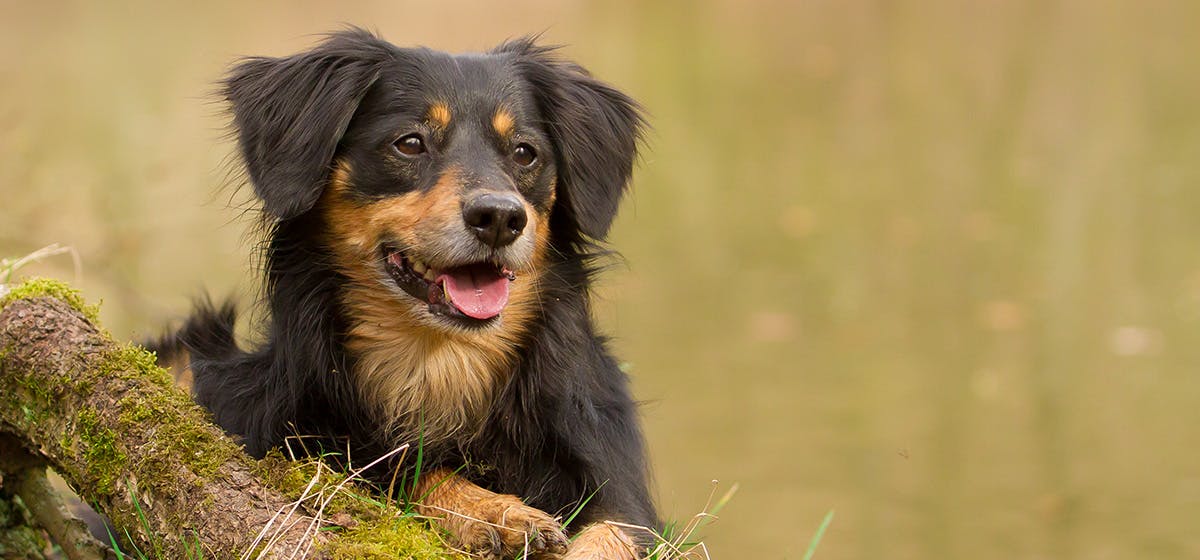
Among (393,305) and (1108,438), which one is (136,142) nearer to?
(1108,438)

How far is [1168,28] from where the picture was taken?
54.1 ft

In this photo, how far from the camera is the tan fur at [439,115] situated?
3.96m

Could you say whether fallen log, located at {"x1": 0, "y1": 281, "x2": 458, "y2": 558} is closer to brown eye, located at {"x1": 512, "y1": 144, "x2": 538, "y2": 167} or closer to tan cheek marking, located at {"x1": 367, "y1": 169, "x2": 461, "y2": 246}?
tan cheek marking, located at {"x1": 367, "y1": 169, "x2": 461, "y2": 246}

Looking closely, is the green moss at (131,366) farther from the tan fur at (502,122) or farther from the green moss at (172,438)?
the tan fur at (502,122)

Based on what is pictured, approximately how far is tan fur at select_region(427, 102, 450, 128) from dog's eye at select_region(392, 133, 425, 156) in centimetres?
6

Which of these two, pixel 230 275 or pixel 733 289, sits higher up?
pixel 733 289

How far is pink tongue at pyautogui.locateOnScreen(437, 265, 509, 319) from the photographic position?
12.8 ft

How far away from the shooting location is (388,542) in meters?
3.34

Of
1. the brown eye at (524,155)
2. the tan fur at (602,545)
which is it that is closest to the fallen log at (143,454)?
the tan fur at (602,545)

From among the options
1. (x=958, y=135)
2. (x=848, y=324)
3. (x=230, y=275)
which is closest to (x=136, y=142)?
(x=230, y=275)

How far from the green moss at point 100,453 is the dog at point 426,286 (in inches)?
18.6

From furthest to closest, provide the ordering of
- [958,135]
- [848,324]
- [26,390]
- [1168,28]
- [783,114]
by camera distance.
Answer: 1. [1168,28]
2. [783,114]
3. [958,135]
4. [848,324]
5. [26,390]

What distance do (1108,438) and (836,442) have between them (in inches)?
63.0

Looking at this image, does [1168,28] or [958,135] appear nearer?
[958,135]
